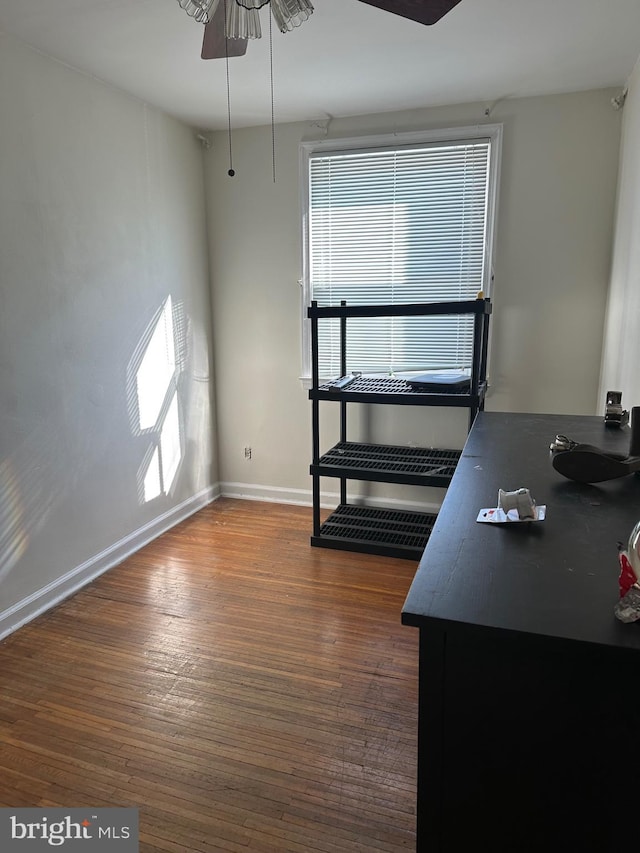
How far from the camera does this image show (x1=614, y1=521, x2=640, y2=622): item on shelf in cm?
73

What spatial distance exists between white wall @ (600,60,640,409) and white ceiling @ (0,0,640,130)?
11.9 inches

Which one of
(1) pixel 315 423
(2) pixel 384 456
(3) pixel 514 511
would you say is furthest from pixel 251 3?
(2) pixel 384 456

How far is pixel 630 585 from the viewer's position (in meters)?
0.77

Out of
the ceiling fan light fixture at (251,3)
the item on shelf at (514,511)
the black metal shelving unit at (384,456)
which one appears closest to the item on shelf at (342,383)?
the black metal shelving unit at (384,456)

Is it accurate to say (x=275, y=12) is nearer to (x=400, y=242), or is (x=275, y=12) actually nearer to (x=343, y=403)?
(x=400, y=242)

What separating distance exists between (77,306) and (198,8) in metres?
1.48

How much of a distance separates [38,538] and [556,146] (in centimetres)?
329

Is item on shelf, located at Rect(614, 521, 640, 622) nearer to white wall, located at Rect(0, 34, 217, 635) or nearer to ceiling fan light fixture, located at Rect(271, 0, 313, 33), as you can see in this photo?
ceiling fan light fixture, located at Rect(271, 0, 313, 33)

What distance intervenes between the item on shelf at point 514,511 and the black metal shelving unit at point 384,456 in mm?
1672

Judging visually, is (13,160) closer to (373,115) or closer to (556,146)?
(373,115)

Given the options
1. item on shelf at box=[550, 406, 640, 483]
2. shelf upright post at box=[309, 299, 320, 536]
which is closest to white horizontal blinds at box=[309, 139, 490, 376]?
shelf upright post at box=[309, 299, 320, 536]

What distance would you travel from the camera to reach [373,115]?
10.7ft

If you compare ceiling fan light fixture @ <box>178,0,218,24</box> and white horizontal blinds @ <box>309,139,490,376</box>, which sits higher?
ceiling fan light fixture @ <box>178,0,218,24</box>

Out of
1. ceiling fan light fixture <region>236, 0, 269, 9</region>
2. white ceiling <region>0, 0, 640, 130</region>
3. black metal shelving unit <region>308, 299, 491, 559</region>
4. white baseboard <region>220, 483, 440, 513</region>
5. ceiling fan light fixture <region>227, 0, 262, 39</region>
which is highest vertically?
white ceiling <region>0, 0, 640, 130</region>
